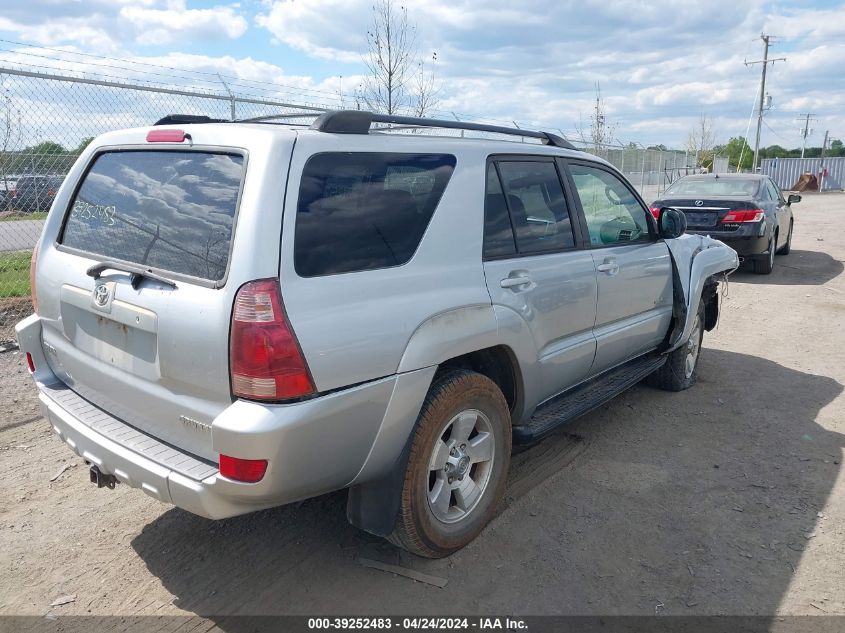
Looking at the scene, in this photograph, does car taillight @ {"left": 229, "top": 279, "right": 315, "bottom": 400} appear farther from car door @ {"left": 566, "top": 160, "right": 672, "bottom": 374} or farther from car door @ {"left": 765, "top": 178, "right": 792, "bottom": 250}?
car door @ {"left": 765, "top": 178, "right": 792, "bottom": 250}

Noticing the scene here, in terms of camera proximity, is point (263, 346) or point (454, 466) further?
point (454, 466)

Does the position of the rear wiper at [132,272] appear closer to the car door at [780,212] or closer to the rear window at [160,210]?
the rear window at [160,210]

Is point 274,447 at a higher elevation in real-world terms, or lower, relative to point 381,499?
higher

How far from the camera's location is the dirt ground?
2.94m

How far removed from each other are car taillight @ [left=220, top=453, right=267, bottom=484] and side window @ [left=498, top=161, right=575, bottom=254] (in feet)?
5.90

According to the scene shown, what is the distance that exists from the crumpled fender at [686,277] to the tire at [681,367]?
0.20 meters

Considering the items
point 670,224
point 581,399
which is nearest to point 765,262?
point 670,224

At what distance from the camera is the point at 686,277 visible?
5.15 meters

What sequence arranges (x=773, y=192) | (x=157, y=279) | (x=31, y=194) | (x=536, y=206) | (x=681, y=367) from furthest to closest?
1. (x=773, y=192)
2. (x=31, y=194)
3. (x=681, y=367)
4. (x=536, y=206)
5. (x=157, y=279)

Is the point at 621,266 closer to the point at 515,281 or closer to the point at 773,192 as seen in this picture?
the point at 515,281

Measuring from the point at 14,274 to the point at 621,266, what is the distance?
7.41 metres

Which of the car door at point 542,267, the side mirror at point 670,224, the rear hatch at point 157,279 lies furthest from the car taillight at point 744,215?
the rear hatch at point 157,279

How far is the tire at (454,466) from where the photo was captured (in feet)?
9.56

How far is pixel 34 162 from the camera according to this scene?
6.77 metres
